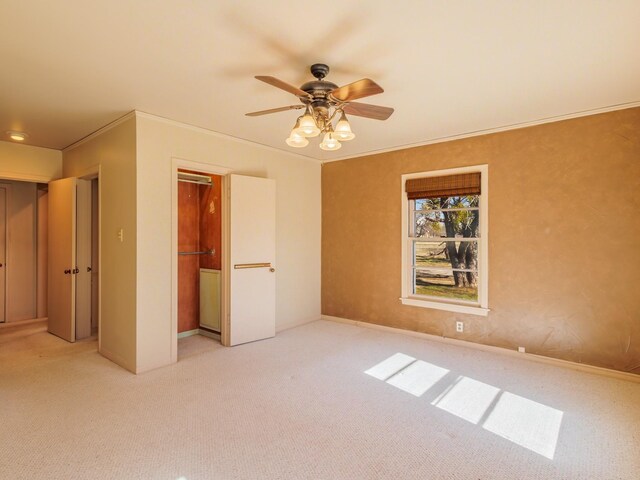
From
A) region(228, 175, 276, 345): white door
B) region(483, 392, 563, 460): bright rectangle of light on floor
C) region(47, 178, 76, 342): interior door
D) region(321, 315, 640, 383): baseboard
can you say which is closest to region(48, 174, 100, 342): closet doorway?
region(47, 178, 76, 342): interior door

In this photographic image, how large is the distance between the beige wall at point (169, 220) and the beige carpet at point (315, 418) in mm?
568

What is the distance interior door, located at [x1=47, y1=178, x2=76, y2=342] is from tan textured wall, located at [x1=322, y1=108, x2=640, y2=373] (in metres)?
4.14

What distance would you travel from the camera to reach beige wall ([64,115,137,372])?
3354 millimetres

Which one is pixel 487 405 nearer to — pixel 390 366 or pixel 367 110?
pixel 390 366

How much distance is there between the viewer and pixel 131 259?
3.37 metres

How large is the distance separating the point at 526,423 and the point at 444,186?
2.65 meters

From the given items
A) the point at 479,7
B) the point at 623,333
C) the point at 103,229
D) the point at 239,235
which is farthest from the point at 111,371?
the point at 623,333

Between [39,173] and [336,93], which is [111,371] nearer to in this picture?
[39,173]

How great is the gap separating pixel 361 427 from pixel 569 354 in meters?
2.46

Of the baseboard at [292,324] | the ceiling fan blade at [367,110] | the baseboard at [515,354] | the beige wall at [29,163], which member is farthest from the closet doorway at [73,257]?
the baseboard at [515,354]

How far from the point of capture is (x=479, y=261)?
156 inches

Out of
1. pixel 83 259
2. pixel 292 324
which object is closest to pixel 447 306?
pixel 292 324

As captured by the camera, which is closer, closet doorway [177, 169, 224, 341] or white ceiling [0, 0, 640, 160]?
white ceiling [0, 0, 640, 160]

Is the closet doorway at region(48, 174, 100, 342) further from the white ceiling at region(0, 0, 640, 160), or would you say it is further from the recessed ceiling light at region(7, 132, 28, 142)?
the white ceiling at region(0, 0, 640, 160)
